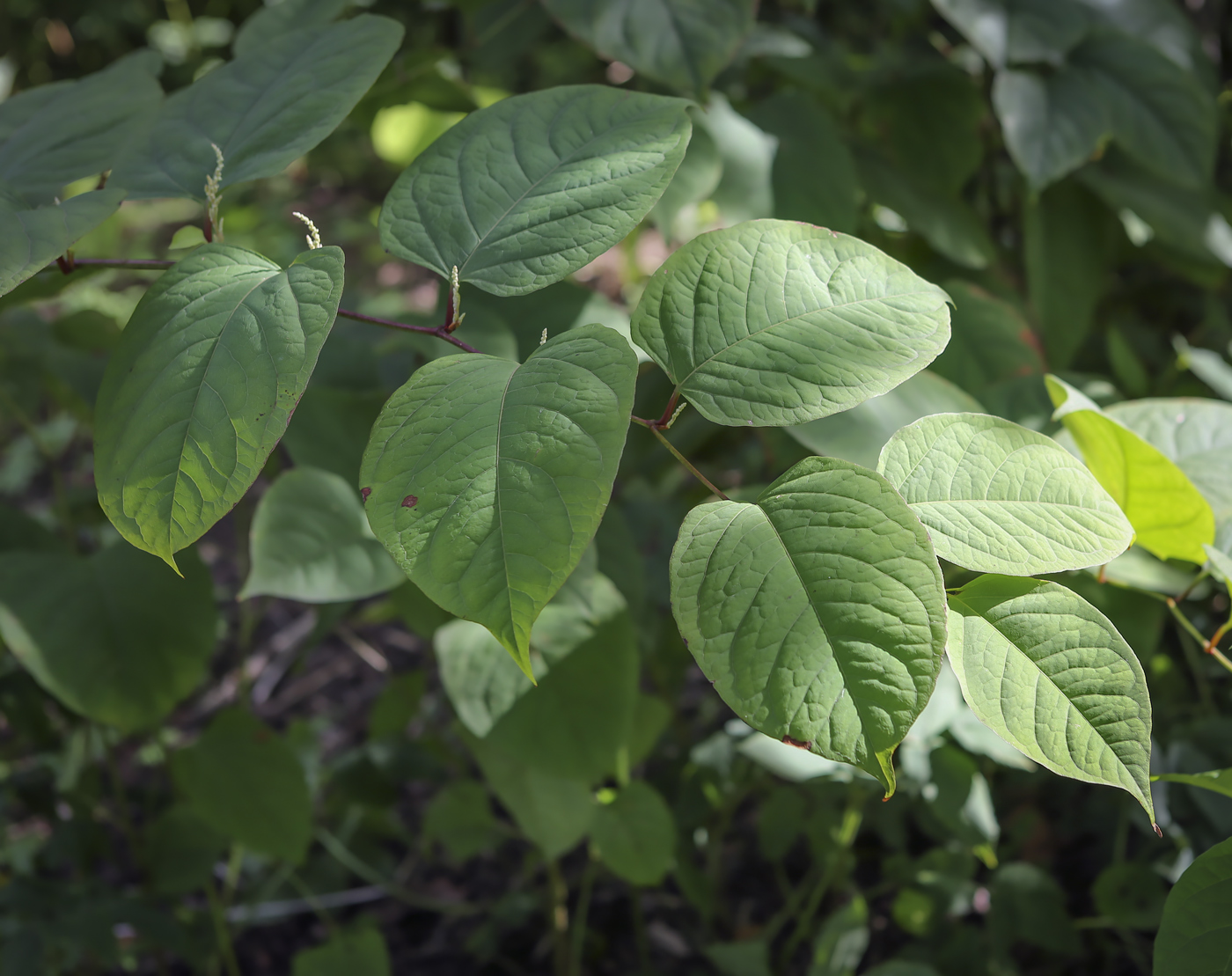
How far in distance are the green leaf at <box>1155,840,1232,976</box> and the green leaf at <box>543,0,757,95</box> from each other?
74 cm

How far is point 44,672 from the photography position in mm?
860

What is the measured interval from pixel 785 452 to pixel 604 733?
356 mm

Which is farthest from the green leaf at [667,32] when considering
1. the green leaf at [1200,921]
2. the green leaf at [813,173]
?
the green leaf at [1200,921]

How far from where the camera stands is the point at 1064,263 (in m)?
1.21

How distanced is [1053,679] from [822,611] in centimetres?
13

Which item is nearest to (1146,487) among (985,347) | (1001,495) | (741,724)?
(1001,495)

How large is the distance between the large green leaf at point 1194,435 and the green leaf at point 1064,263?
1.55 feet

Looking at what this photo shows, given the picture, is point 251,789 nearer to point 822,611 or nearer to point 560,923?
point 560,923

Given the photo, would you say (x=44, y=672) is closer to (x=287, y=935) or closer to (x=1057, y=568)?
(x=287, y=935)

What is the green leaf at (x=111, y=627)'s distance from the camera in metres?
0.87

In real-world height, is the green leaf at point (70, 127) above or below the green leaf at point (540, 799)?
above

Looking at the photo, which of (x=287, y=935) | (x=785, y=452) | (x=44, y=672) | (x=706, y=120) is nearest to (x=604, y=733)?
(x=785, y=452)

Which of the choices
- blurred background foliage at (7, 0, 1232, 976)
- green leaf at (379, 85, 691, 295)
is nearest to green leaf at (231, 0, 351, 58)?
blurred background foliage at (7, 0, 1232, 976)

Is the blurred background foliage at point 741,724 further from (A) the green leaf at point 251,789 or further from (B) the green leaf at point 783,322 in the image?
(B) the green leaf at point 783,322
